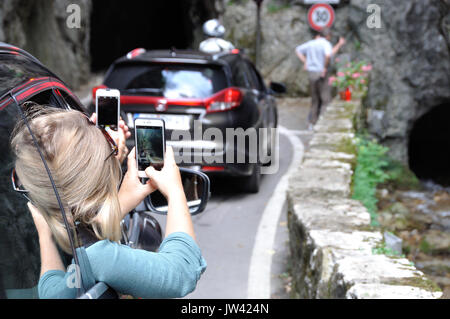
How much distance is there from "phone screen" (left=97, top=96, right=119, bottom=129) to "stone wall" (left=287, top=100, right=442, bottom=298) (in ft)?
4.86

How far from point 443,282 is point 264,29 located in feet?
46.9

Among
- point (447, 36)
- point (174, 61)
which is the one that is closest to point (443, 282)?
point (174, 61)

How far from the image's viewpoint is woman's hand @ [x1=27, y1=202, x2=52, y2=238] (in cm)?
166

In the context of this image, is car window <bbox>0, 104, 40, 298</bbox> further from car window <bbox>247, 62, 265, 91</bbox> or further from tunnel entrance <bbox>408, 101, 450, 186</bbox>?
tunnel entrance <bbox>408, 101, 450, 186</bbox>

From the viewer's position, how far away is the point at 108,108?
239 cm

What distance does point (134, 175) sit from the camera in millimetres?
2027

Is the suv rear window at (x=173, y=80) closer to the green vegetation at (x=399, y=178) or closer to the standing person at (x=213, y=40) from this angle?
the standing person at (x=213, y=40)

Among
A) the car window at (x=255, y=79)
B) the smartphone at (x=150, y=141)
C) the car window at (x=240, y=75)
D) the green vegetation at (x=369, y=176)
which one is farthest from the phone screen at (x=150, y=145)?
the car window at (x=255, y=79)

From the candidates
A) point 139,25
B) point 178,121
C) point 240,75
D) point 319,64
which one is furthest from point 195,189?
point 139,25

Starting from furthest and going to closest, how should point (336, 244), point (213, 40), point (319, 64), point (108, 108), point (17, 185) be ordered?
point (319, 64) → point (213, 40) → point (336, 244) → point (108, 108) → point (17, 185)

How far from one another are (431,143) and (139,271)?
23.9m

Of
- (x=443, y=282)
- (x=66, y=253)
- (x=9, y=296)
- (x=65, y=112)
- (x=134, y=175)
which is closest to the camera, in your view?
(x=9, y=296)

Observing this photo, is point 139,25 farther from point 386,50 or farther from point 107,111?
point 107,111

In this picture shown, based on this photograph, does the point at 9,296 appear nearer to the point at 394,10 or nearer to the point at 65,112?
the point at 65,112
